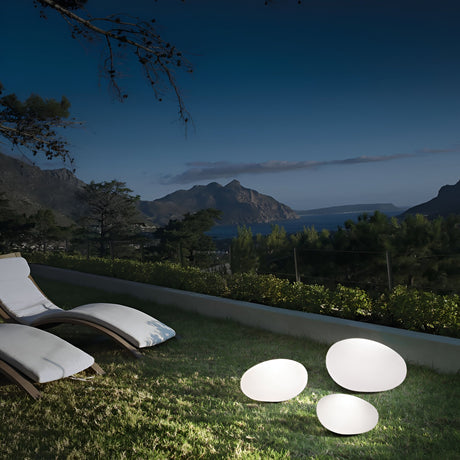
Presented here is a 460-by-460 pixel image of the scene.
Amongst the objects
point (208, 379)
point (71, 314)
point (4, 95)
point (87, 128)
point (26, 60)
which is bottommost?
point (208, 379)

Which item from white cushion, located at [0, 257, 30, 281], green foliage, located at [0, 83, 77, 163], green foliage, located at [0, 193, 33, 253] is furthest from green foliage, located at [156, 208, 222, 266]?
white cushion, located at [0, 257, 30, 281]

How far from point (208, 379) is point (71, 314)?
1.85 meters

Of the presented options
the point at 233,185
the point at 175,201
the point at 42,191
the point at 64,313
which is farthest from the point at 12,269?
the point at 233,185

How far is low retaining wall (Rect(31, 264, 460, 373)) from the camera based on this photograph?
362 cm

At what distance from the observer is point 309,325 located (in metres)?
4.66

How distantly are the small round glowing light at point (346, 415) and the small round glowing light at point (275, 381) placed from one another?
38cm

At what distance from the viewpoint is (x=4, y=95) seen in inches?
359

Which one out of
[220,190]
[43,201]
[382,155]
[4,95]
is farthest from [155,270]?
[220,190]

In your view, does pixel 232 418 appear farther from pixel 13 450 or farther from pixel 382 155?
pixel 382 155

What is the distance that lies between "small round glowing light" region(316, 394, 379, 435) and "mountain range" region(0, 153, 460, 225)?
618cm

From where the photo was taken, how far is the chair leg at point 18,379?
3.03m

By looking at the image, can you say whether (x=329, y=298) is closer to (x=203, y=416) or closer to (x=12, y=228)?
(x=203, y=416)

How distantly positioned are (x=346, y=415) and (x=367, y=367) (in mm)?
653

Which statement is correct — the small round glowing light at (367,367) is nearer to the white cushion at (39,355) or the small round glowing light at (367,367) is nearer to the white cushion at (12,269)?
the white cushion at (39,355)
